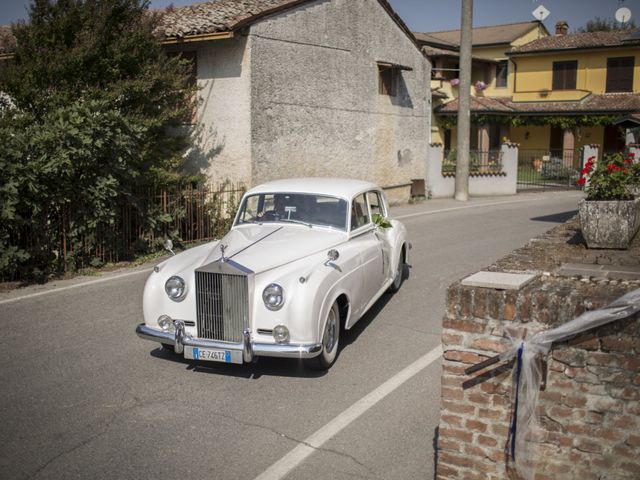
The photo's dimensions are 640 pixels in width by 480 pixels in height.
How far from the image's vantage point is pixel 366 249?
23.5 feet

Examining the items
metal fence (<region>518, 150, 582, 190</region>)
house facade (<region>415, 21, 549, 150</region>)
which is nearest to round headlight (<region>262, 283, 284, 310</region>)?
metal fence (<region>518, 150, 582, 190</region>)

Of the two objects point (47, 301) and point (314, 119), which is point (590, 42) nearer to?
point (314, 119)

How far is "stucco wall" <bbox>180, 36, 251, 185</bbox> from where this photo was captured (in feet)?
48.9

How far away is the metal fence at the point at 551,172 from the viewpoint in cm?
2664

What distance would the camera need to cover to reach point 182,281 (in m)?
5.88

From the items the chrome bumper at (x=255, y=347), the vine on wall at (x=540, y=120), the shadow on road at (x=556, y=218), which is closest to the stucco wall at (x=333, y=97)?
the shadow on road at (x=556, y=218)

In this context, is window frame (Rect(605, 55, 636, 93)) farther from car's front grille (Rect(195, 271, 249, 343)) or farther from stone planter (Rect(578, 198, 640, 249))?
car's front grille (Rect(195, 271, 249, 343))

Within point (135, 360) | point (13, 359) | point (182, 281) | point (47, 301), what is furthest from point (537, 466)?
point (47, 301)

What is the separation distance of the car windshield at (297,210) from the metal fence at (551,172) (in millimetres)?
20414

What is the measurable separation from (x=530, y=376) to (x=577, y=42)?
36560mm

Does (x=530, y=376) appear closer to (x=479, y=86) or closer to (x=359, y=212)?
(x=359, y=212)

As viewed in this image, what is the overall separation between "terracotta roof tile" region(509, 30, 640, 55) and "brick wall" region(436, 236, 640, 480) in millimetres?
34854

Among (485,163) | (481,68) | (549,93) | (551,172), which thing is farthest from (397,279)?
(481,68)

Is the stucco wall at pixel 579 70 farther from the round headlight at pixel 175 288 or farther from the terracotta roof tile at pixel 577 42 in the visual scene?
the round headlight at pixel 175 288
